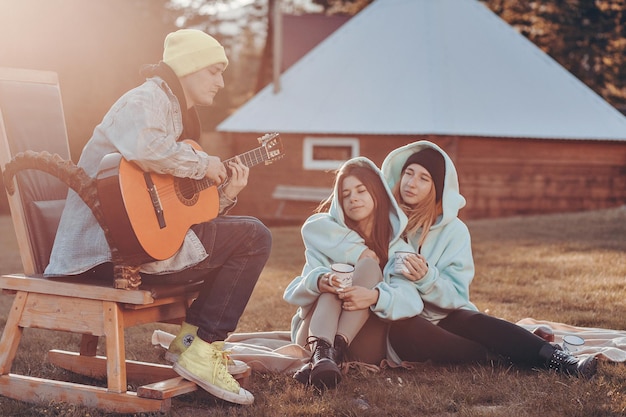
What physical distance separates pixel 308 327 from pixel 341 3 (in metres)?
25.5

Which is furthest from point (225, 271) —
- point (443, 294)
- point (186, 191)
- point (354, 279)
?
Answer: point (443, 294)

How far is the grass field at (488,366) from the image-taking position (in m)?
3.95

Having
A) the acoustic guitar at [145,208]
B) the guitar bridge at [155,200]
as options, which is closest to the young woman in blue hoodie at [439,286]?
the acoustic guitar at [145,208]

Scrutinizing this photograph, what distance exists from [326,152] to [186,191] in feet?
43.9

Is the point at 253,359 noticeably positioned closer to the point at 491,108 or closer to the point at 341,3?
the point at 491,108

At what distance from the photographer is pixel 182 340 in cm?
429

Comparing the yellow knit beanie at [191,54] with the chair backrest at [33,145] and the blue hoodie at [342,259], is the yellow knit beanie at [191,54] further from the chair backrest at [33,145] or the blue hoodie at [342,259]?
the blue hoodie at [342,259]

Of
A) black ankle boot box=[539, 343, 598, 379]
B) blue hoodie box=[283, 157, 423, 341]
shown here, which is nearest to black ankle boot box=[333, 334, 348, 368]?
blue hoodie box=[283, 157, 423, 341]

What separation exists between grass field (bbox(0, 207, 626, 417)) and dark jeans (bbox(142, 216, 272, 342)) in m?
0.41

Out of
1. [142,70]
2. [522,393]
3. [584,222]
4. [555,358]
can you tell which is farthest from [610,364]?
[584,222]

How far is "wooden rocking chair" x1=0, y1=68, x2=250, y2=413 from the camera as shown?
3.86 meters

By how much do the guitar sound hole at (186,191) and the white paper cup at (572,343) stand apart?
2326 millimetres

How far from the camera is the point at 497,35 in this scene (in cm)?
1795

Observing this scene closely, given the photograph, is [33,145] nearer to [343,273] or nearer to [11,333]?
[11,333]
